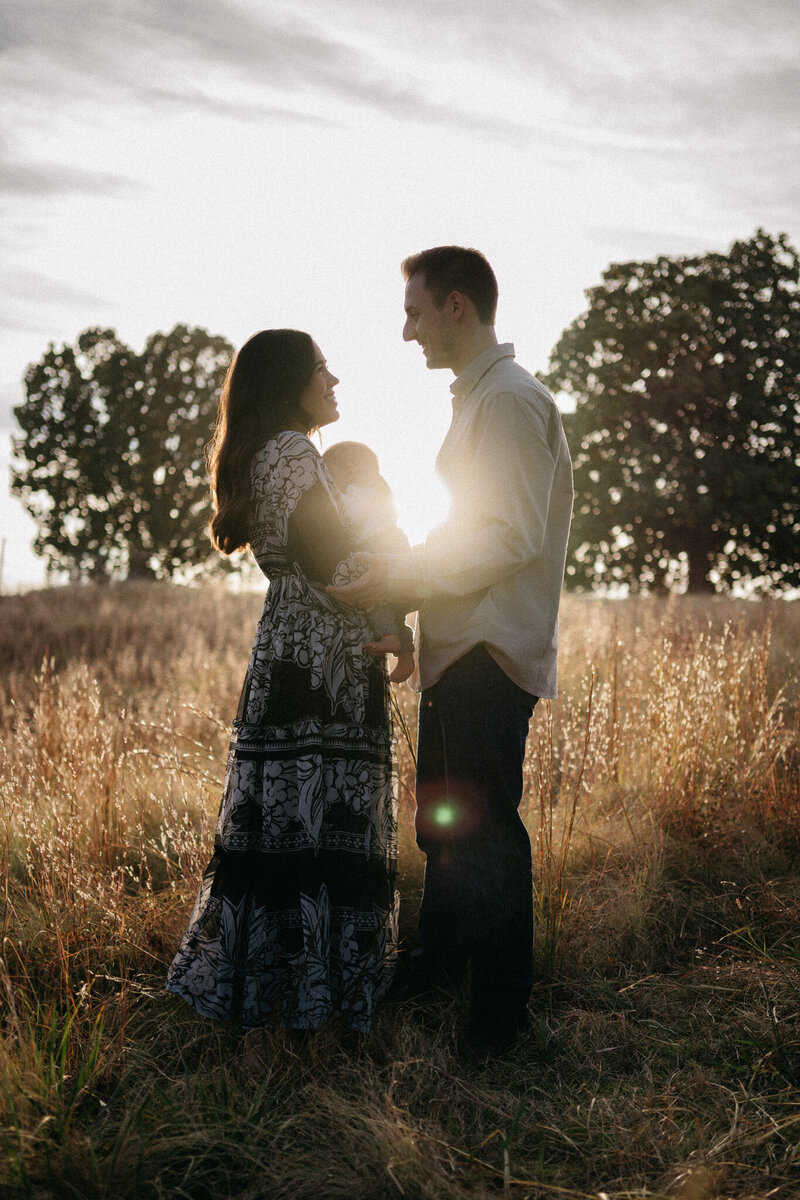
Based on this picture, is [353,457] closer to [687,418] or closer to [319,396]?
[319,396]

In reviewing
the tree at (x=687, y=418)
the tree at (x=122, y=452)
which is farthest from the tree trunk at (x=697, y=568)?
the tree at (x=122, y=452)

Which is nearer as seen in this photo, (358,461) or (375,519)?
(375,519)

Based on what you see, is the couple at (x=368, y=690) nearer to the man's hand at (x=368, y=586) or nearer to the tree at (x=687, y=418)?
the man's hand at (x=368, y=586)

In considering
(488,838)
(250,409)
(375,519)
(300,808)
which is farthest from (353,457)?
(488,838)

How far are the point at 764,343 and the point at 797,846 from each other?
1885 centimetres

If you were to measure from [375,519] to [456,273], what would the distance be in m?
0.80

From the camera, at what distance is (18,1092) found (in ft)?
5.55

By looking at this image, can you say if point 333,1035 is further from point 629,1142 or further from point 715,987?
point 715,987

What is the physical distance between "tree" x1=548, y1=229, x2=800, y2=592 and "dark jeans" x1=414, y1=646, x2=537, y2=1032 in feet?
55.9

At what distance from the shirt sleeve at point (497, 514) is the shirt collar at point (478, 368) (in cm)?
18

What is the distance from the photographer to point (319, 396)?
246 centimetres

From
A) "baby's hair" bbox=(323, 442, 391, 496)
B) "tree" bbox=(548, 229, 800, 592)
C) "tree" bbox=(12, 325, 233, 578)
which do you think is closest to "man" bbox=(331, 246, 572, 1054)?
"baby's hair" bbox=(323, 442, 391, 496)

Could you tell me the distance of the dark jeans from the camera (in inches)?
88.3

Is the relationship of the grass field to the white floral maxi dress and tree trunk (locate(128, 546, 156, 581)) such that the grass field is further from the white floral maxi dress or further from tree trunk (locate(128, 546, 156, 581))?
tree trunk (locate(128, 546, 156, 581))
